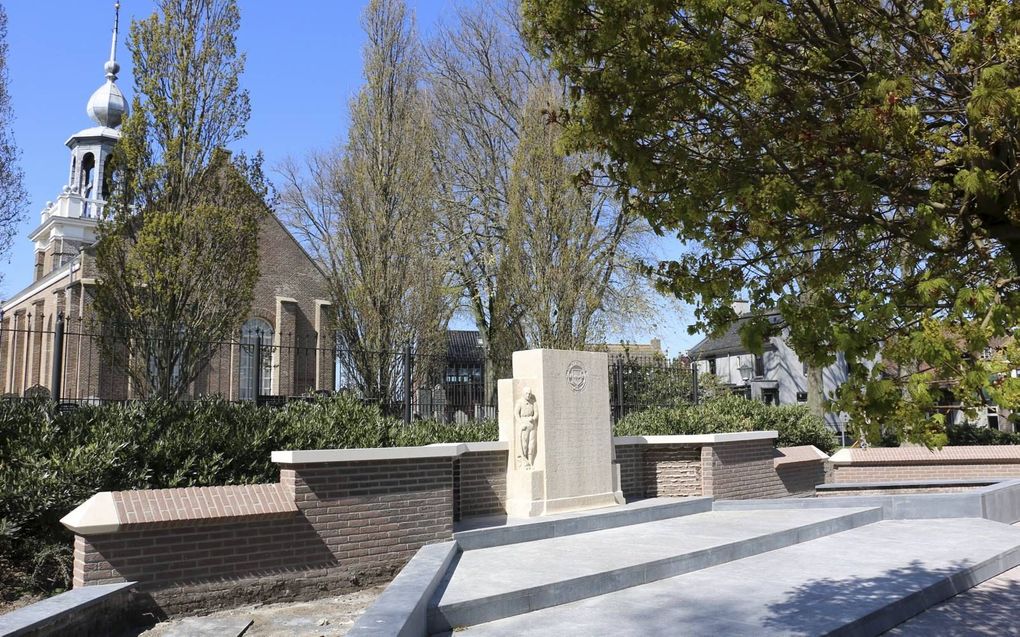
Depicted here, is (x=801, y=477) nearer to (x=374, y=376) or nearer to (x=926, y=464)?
(x=926, y=464)

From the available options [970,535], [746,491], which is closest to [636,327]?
Result: [746,491]

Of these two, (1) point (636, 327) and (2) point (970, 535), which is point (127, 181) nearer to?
(2) point (970, 535)

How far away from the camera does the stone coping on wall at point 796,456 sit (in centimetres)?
1447

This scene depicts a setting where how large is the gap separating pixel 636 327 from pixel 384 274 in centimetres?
915

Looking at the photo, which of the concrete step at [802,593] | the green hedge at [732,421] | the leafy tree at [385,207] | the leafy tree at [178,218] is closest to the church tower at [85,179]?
the leafy tree at [385,207]

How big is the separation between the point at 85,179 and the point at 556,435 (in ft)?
146

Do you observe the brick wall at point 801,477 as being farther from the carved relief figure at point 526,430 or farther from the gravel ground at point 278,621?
the gravel ground at point 278,621

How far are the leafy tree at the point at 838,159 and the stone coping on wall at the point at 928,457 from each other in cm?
1123

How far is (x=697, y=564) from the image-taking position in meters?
8.64

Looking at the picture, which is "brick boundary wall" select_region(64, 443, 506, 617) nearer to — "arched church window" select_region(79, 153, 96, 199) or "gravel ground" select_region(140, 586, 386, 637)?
"gravel ground" select_region(140, 586, 386, 637)

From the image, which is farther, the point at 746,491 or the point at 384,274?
the point at 384,274

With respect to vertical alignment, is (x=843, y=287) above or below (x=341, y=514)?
above

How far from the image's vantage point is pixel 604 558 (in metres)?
8.47

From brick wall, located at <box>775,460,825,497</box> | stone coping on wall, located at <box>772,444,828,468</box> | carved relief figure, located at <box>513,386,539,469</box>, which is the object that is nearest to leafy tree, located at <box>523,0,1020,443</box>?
carved relief figure, located at <box>513,386,539,469</box>
